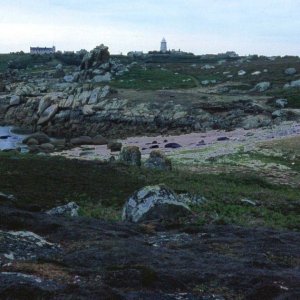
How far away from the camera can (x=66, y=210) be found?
21000 millimetres

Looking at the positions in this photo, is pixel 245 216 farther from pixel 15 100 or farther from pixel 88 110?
pixel 15 100

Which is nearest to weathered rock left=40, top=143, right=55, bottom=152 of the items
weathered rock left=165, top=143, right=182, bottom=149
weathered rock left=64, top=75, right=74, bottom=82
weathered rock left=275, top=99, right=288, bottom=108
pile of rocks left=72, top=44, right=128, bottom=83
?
weathered rock left=165, top=143, right=182, bottom=149

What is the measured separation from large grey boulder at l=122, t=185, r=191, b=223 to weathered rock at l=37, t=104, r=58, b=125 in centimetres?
6444

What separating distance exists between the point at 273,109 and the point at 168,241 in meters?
64.2

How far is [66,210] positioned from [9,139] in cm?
5342

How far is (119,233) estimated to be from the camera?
16297mm

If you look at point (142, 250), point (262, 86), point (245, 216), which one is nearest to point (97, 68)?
point (262, 86)

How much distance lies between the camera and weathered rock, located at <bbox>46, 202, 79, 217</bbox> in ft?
67.3

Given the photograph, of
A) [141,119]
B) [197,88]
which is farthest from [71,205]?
[197,88]

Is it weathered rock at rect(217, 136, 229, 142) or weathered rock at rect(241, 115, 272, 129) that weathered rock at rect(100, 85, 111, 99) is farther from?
weathered rock at rect(217, 136, 229, 142)

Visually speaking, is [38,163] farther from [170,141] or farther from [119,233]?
[170,141]

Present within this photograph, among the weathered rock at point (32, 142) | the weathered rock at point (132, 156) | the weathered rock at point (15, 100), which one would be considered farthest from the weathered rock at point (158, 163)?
the weathered rock at point (15, 100)

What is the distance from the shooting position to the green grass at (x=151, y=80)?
110875 mm

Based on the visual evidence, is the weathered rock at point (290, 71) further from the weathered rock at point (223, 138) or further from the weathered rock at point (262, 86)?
the weathered rock at point (223, 138)
